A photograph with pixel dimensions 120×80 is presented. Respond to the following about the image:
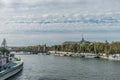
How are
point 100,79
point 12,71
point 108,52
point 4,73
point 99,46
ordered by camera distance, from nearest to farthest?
point 4,73 → point 100,79 → point 12,71 → point 108,52 → point 99,46

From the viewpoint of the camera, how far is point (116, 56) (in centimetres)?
15825

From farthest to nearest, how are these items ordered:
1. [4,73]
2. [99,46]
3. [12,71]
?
[99,46], [12,71], [4,73]

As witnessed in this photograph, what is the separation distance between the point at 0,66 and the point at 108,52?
110715 mm

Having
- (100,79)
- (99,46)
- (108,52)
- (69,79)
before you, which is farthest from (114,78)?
(99,46)

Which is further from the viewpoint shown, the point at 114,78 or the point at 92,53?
the point at 92,53

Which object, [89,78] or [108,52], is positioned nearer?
[89,78]

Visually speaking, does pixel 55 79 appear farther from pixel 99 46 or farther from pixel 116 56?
pixel 99 46

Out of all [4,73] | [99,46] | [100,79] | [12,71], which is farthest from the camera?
[99,46]

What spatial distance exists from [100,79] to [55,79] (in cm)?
925

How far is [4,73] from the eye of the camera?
60688 mm

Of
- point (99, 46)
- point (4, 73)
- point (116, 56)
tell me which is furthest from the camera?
point (99, 46)

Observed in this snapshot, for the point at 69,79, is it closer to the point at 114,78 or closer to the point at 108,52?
the point at 114,78

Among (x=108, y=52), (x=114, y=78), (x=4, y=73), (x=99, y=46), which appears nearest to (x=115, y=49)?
(x=108, y=52)

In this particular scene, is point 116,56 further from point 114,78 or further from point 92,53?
point 114,78
